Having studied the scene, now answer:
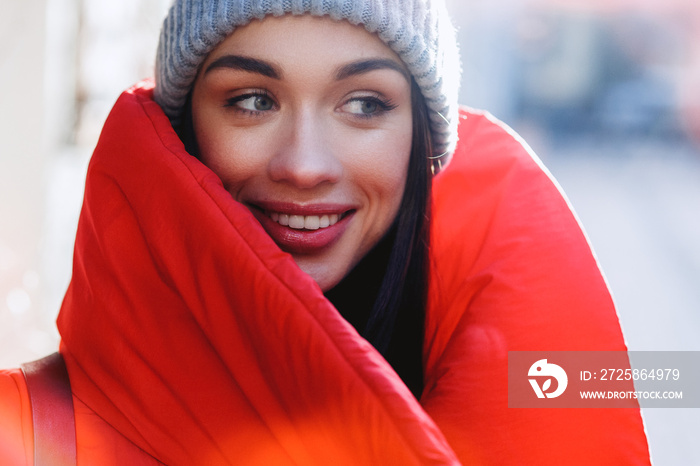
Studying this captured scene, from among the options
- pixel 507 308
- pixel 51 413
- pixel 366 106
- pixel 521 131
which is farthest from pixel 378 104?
pixel 521 131

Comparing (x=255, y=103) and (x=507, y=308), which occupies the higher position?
(x=255, y=103)

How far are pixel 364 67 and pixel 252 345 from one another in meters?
0.49

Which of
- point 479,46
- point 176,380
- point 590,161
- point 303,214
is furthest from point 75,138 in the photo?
point 590,161

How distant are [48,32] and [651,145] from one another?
1211 centimetres

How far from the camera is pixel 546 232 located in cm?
119

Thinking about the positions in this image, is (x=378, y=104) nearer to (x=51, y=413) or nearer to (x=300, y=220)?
(x=300, y=220)

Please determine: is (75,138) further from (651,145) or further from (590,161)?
(651,145)

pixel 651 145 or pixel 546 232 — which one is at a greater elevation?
pixel 546 232

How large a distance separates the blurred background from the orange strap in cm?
142

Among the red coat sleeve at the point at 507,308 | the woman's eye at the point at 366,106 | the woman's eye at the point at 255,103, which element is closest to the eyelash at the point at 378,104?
the woman's eye at the point at 366,106

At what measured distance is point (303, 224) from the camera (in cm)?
120

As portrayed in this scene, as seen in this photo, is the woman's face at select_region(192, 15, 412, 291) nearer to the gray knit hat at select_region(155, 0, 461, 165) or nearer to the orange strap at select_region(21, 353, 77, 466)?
the gray knit hat at select_region(155, 0, 461, 165)

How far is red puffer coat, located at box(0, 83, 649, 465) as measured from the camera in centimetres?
81

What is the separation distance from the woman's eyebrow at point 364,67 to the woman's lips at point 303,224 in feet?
0.75
